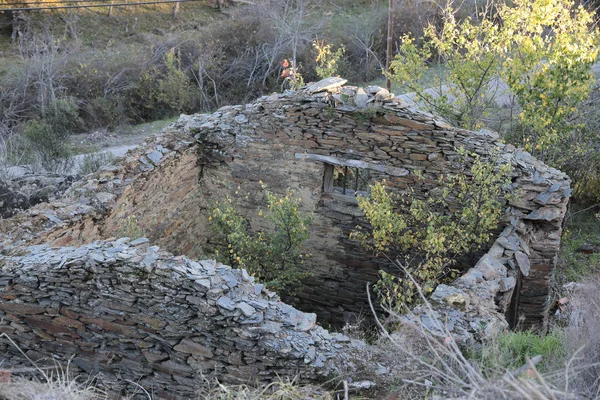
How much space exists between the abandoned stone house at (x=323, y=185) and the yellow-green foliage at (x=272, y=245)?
2.04 ft

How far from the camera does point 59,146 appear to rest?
13.5m

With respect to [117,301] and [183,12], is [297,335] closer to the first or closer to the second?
[117,301]

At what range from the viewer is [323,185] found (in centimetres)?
850

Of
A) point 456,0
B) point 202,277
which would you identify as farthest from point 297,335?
point 456,0

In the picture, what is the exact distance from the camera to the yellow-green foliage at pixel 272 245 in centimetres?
763

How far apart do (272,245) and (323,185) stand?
3.97 ft

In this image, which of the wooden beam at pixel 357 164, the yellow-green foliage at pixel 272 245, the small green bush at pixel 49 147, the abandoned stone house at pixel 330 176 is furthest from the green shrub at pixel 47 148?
the wooden beam at pixel 357 164

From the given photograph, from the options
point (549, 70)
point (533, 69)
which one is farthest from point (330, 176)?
point (533, 69)

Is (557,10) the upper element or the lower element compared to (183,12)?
upper

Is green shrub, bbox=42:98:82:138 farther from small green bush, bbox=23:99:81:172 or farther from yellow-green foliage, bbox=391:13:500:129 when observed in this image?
yellow-green foliage, bbox=391:13:500:129

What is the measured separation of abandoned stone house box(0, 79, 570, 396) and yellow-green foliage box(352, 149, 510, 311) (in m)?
0.20

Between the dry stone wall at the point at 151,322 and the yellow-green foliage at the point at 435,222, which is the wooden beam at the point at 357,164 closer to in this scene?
the yellow-green foliage at the point at 435,222

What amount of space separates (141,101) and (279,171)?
35.8 feet

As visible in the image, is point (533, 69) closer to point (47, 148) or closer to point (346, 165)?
point (346, 165)
